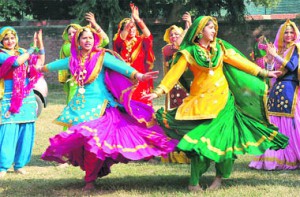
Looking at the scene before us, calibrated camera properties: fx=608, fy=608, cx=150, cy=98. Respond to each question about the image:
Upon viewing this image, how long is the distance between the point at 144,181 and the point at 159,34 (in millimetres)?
13480

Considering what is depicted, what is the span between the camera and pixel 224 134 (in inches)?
238

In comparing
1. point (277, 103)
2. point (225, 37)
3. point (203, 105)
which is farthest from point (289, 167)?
point (225, 37)

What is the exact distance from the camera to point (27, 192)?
6391 millimetres

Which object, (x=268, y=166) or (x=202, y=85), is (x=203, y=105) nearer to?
(x=202, y=85)

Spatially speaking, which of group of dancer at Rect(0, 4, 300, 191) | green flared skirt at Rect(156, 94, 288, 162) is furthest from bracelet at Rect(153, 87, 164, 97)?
green flared skirt at Rect(156, 94, 288, 162)

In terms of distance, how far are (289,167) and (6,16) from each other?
14.6 meters

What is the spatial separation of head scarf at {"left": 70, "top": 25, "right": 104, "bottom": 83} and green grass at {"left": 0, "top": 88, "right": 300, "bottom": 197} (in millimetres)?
1223

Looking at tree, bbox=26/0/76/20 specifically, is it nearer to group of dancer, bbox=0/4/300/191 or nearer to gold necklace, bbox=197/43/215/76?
group of dancer, bbox=0/4/300/191

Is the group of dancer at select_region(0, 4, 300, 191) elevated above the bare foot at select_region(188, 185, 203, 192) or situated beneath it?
elevated above

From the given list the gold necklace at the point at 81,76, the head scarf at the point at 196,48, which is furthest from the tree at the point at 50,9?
the head scarf at the point at 196,48

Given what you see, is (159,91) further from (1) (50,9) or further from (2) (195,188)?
(1) (50,9)

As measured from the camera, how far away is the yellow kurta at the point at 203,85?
6121mm

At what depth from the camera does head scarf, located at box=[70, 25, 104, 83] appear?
630 centimetres

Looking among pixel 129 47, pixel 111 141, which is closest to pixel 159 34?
pixel 129 47
